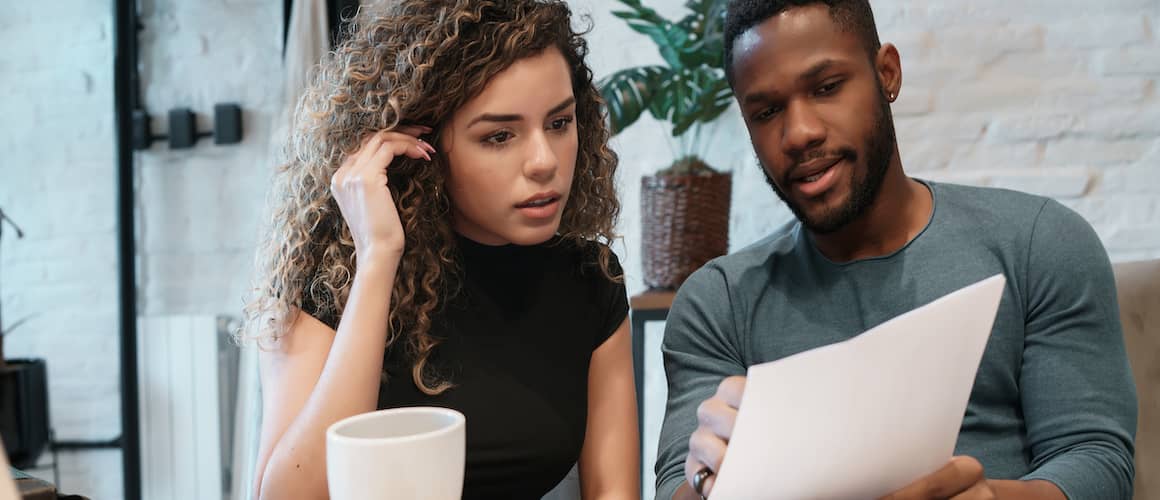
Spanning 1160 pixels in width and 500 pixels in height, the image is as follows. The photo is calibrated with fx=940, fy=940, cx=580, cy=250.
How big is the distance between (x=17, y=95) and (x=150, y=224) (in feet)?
1.52

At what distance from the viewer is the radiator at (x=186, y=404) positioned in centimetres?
229

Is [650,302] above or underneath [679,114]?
underneath

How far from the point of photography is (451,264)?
1096mm

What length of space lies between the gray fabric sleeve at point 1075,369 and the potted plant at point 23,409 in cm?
198

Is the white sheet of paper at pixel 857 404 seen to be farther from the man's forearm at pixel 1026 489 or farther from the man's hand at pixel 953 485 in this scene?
the man's forearm at pixel 1026 489

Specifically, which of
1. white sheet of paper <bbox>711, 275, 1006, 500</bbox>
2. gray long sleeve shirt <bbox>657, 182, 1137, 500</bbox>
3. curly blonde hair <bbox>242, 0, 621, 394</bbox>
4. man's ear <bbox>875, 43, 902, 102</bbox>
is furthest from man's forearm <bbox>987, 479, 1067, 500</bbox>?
curly blonde hair <bbox>242, 0, 621, 394</bbox>

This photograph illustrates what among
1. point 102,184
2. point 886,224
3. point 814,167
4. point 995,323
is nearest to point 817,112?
point 814,167

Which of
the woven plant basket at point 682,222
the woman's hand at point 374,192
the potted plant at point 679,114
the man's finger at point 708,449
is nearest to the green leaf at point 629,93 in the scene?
the potted plant at point 679,114

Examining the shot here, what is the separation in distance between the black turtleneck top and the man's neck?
0.92 ft

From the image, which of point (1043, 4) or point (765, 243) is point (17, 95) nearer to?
point (765, 243)

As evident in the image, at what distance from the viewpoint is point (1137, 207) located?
5.93 ft

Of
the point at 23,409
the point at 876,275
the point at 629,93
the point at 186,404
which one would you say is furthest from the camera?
the point at 186,404

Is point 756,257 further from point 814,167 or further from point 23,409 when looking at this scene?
point 23,409

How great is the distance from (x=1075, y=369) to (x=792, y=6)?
1.54ft
